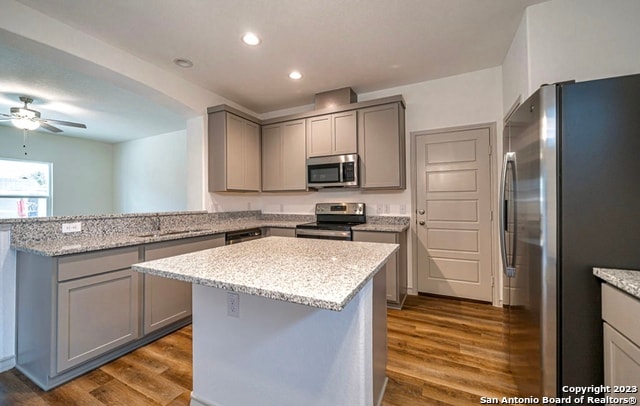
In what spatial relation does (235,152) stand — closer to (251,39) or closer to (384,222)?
(251,39)

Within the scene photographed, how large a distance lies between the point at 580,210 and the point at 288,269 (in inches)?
51.1

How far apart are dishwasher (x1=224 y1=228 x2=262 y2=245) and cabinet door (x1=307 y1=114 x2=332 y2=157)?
127 cm

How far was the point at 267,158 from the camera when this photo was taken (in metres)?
3.91

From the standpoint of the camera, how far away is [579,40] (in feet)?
6.11

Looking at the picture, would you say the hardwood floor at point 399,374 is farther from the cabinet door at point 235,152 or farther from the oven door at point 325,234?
the cabinet door at point 235,152

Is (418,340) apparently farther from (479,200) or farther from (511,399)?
(479,200)

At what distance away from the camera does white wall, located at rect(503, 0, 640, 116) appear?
1776 millimetres

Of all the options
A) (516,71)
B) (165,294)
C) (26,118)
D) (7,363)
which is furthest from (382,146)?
(26,118)

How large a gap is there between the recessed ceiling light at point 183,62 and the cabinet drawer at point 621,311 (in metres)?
3.52

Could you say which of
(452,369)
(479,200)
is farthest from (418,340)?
(479,200)

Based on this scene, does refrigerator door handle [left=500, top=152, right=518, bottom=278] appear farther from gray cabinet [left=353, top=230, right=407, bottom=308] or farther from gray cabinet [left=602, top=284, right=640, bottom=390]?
gray cabinet [left=353, top=230, right=407, bottom=308]

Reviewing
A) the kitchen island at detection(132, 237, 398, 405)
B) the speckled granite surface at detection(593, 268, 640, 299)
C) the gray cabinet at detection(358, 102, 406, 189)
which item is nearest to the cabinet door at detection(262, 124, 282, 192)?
the gray cabinet at detection(358, 102, 406, 189)

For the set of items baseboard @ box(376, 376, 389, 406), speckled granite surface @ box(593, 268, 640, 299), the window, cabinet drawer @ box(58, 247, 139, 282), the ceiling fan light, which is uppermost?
the ceiling fan light

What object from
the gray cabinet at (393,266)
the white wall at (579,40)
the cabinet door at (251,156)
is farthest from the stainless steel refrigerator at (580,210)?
the cabinet door at (251,156)
